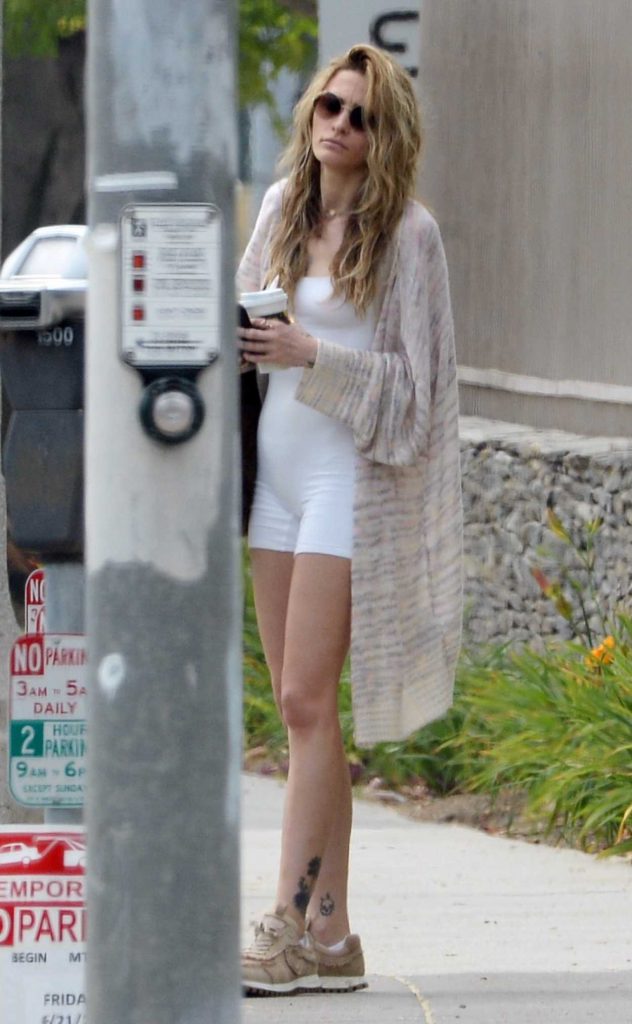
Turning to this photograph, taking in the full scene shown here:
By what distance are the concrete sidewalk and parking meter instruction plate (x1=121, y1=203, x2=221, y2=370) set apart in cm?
197

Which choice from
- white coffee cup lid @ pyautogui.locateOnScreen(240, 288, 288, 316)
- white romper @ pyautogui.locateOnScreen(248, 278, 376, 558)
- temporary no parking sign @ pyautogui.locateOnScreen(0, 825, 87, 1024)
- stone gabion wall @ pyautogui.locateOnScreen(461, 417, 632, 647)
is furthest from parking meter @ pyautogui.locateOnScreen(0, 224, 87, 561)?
stone gabion wall @ pyautogui.locateOnScreen(461, 417, 632, 647)

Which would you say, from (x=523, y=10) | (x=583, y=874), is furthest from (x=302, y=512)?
(x=523, y=10)

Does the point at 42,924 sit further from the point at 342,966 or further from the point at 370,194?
the point at 370,194

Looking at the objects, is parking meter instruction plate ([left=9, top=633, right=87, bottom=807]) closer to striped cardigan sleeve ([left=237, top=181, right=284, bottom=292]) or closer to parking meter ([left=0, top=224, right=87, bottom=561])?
parking meter ([left=0, top=224, right=87, bottom=561])

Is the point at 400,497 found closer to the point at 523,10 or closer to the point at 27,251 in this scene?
the point at 27,251

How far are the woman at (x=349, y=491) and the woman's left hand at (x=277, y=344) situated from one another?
0.01 m

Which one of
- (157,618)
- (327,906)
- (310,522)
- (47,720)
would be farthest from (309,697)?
(157,618)

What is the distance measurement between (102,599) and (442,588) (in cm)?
172

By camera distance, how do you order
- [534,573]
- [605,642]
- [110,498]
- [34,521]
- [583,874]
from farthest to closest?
1. [534,573]
2. [605,642]
3. [583,874]
4. [34,521]
5. [110,498]

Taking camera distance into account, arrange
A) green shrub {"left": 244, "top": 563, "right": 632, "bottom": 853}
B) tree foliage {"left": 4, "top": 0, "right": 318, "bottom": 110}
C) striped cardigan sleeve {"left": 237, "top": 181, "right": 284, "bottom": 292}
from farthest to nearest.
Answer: tree foliage {"left": 4, "top": 0, "right": 318, "bottom": 110}, green shrub {"left": 244, "top": 563, "right": 632, "bottom": 853}, striped cardigan sleeve {"left": 237, "top": 181, "right": 284, "bottom": 292}

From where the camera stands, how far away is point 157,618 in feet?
9.85

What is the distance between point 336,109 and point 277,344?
0.60m

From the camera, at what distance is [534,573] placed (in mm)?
7969

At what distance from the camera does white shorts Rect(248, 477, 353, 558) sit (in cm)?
451
